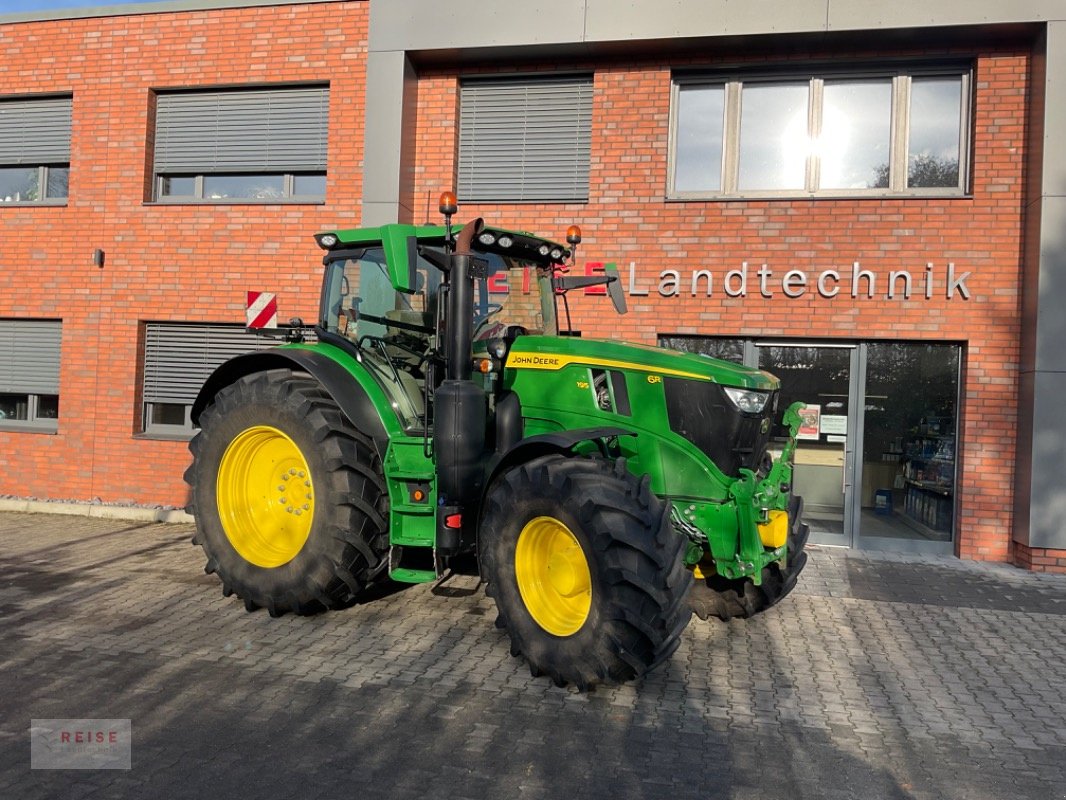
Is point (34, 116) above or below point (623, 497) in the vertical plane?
above

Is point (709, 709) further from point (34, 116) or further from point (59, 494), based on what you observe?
point (34, 116)

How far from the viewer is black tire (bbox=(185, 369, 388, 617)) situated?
503 cm

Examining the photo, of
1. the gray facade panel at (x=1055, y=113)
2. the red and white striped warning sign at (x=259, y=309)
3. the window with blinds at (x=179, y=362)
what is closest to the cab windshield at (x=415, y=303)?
the red and white striped warning sign at (x=259, y=309)

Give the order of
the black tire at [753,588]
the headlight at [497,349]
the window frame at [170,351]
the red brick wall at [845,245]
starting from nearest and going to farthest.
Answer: the headlight at [497,349] → the black tire at [753,588] → the red brick wall at [845,245] → the window frame at [170,351]

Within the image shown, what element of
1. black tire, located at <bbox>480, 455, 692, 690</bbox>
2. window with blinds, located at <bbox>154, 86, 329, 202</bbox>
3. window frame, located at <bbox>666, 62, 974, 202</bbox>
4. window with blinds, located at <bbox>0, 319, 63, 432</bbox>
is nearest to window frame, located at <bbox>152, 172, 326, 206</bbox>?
window with blinds, located at <bbox>154, 86, 329, 202</bbox>

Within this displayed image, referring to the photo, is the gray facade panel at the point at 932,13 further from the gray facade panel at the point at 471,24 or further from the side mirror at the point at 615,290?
the side mirror at the point at 615,290

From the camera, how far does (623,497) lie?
403 centimetres

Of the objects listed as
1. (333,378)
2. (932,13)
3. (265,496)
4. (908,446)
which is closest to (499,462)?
(333,378)

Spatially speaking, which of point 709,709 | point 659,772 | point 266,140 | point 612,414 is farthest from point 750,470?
point 266,140

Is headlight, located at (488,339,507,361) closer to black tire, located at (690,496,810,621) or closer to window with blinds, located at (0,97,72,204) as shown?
black tire, located at (690,496,810,621)

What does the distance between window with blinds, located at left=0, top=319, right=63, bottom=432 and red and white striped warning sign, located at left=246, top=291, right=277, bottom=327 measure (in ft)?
10.2

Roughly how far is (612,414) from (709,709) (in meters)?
1.71

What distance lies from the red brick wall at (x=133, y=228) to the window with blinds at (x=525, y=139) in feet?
4.32

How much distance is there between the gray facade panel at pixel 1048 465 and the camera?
7496 mm
